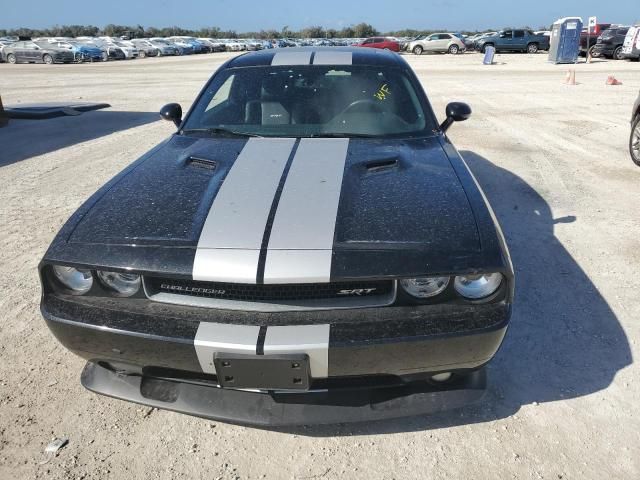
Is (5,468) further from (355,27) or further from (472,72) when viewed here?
(355,27)

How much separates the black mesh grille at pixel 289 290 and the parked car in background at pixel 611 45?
28.1 metres

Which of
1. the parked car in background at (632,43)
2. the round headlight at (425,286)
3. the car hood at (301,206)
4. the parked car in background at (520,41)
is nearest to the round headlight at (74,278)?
the car hood at (301,206)

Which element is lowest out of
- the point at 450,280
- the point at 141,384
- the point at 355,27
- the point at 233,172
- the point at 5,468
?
the point at 5,468

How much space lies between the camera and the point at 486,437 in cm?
208

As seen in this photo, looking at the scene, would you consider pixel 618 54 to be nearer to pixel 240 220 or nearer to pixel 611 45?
pixel 611 45

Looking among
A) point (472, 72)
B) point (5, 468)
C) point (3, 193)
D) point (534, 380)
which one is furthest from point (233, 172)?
point (472, 72)

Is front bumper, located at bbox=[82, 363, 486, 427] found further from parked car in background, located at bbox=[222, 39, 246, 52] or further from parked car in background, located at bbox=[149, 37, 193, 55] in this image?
parked car in background, located at bbox=[222, 39, 246, 52]

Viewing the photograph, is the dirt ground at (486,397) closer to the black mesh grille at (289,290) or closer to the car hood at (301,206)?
the black mesh grille at (289,290)

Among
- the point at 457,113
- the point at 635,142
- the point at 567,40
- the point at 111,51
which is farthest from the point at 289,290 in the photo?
the point at 111,51

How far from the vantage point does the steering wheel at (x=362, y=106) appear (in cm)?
305

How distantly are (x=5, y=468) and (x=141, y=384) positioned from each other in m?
0.62

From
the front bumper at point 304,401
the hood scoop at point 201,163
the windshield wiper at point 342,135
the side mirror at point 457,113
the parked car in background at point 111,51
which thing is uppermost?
the parked car in background at point 111,51

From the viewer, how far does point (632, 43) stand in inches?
804

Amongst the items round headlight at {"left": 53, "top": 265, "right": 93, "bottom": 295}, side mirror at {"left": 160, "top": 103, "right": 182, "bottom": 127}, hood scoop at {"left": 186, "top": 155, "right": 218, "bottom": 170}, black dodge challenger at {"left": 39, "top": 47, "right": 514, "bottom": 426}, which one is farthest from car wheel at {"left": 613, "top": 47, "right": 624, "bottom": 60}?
round headlight at {"left": 53, "top": 265, "right": 93, "bottom": 295}
